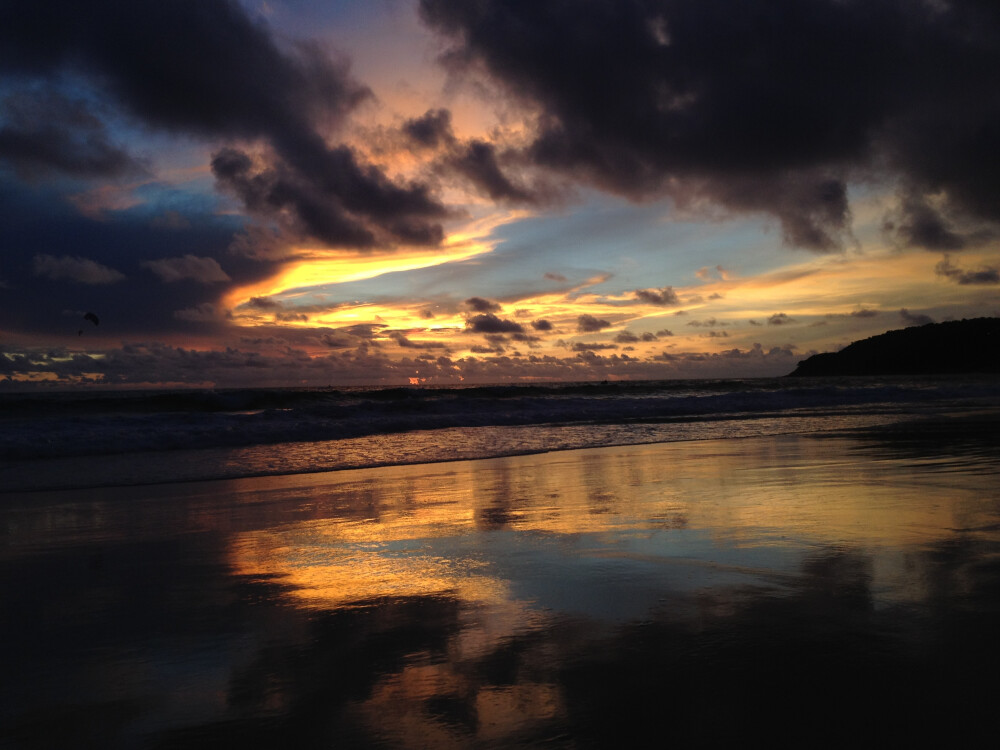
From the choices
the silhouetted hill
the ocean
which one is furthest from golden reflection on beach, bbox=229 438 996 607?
the silhouetted hill

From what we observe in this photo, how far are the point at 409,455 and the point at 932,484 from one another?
875 cm

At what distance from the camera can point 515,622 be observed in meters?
3.38

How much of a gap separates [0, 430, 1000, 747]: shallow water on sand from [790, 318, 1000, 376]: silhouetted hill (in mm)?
87375

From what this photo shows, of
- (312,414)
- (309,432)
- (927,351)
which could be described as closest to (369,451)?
(309,432)

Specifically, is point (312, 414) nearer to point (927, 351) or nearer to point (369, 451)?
point (369, 451)

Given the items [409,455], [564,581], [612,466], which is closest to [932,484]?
[612,466]

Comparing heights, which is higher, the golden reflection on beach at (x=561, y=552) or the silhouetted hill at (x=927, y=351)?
the silhouetted hill at (x=927, y=351)

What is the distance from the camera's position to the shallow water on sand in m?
2.41

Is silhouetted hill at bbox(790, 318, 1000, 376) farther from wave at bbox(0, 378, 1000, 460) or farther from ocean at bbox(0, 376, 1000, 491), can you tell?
ocean at bbox(0, 376, 1000, 491)

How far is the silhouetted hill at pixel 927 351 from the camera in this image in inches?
3113

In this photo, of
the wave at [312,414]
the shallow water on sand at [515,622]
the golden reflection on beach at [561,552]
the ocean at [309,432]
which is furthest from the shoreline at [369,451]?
the shallow water on sand at [515,622]

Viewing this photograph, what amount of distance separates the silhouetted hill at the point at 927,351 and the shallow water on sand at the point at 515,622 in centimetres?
8738

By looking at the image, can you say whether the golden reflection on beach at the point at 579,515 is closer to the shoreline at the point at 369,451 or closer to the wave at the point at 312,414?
the shoreline at the point at 369,451

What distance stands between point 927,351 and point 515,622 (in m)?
96.2
